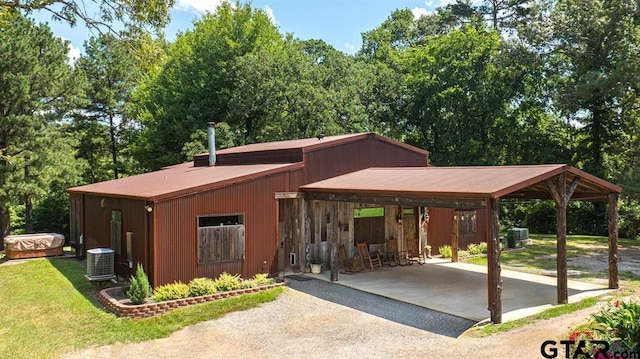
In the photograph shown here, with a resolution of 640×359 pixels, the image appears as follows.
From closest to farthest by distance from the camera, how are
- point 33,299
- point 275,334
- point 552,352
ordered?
point 552,352, point 275,334, point 33,299

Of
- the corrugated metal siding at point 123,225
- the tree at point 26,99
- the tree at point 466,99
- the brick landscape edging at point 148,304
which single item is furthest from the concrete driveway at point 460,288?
the tree at point 466,99

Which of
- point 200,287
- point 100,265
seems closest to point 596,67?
point 200,287

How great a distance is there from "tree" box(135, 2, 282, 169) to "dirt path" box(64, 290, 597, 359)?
20.9m

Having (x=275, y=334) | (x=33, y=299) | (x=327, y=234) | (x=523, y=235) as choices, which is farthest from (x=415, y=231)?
(x=33, y=299)

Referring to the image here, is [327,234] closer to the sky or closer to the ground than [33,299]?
closer to the sky

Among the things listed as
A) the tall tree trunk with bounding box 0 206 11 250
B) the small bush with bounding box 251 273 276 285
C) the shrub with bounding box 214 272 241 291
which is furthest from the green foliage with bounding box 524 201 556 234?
the tall tree trunk with bounding box 0 206 11 250

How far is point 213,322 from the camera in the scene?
9.95 meters

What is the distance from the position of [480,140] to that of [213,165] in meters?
19.2

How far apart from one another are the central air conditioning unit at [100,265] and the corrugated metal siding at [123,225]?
33 centimetres

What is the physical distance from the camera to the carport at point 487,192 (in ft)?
30.7

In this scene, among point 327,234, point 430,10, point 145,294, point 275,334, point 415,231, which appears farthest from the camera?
point 430,10

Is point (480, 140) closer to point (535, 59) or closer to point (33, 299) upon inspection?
point (535, 59)

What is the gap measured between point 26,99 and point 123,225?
1113 cm

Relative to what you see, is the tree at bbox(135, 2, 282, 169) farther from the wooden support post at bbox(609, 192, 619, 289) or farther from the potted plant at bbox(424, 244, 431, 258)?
the wooden support post at bbox(609, 192, 619, 289)
